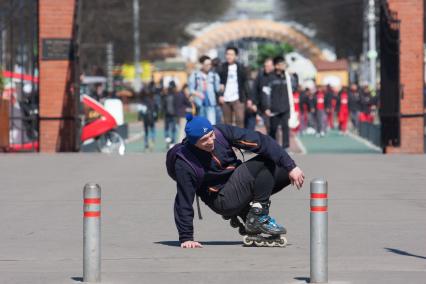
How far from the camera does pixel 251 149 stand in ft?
37.4

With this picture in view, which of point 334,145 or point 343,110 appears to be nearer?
point 334,145

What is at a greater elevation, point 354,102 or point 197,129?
point 197,129

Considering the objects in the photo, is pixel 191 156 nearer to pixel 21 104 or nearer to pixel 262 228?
pixel 262 228

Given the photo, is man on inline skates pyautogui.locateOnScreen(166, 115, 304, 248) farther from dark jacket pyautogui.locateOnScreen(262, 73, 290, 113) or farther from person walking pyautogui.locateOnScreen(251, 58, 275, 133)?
person walking pyautogui.locateOnScreen(251, 58, 275, 133)

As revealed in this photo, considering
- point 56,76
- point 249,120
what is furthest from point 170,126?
point 249,120

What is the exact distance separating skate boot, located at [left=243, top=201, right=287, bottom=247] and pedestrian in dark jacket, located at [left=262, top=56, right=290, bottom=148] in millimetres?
12006

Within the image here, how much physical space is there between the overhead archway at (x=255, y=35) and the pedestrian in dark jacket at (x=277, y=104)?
110013mm

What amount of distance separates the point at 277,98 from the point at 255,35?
118303mm

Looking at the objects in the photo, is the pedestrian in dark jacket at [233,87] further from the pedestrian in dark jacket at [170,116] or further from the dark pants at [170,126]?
the dark pants at [170,126]

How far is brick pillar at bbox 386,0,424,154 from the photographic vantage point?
969 inches

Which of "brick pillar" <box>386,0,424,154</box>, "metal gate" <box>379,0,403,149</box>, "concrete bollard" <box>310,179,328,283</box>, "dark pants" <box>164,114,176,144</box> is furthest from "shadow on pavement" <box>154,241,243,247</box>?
"dark pants" <box>164,114,176,144</box>

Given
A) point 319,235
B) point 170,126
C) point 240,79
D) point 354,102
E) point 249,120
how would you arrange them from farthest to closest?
1. point 354,102
2. point 170,126
3. point 249,120
4. point 240,79
5. point 319,235

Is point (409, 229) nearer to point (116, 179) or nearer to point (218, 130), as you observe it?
point (218, 130)

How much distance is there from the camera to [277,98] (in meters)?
23.9
